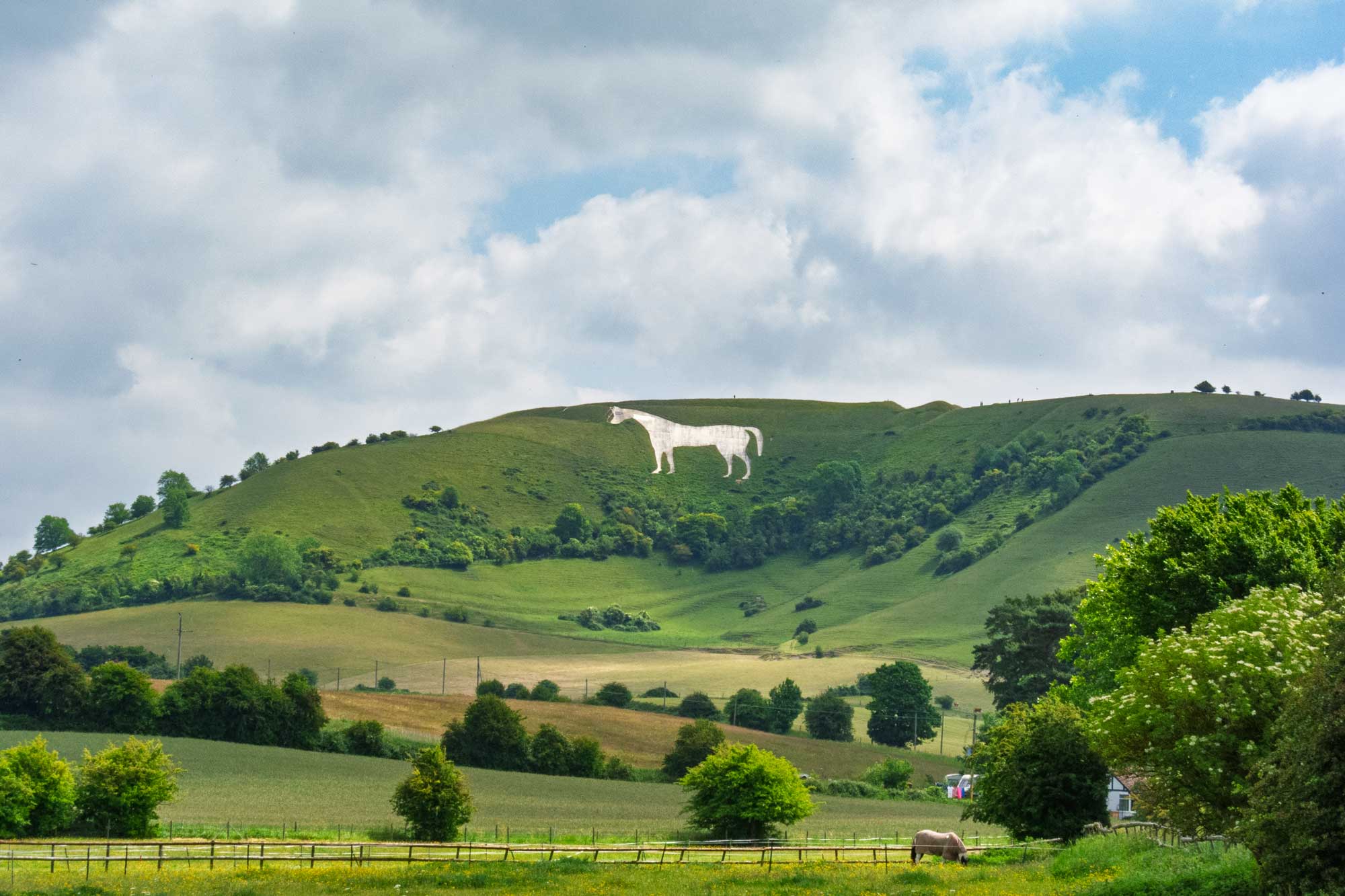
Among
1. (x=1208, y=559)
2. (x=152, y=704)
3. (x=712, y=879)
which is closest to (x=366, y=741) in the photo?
(x=152, y=704)

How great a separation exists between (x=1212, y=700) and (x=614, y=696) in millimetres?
90876

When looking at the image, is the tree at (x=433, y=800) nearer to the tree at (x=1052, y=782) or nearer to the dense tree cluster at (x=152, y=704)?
the tree at (x=1052, y=782)

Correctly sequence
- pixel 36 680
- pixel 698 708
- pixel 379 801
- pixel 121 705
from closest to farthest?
pixel 379 801, pixel 121 705, pixel 36 680, pixel 698 708

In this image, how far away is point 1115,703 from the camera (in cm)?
3938

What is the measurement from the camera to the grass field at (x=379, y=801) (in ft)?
209

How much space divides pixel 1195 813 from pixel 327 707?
74545 millimetres

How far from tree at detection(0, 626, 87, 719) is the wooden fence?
46.8m

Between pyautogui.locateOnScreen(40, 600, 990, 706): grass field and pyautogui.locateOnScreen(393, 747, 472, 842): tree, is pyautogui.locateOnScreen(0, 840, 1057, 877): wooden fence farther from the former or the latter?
pyautogui.locateOnScreen(40, 600, 990, 706): grass field

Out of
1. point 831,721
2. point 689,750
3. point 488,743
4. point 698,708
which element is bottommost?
point 689,750

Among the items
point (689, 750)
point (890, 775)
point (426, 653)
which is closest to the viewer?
point (689, 750)

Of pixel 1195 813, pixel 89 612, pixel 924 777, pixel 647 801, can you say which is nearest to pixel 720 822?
pixel 647 801

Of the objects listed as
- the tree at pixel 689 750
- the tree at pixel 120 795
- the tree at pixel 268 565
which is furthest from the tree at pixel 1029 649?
the tree at pixel 268 565

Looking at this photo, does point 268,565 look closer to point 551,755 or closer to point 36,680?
point 36,680

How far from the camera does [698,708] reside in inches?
4793
